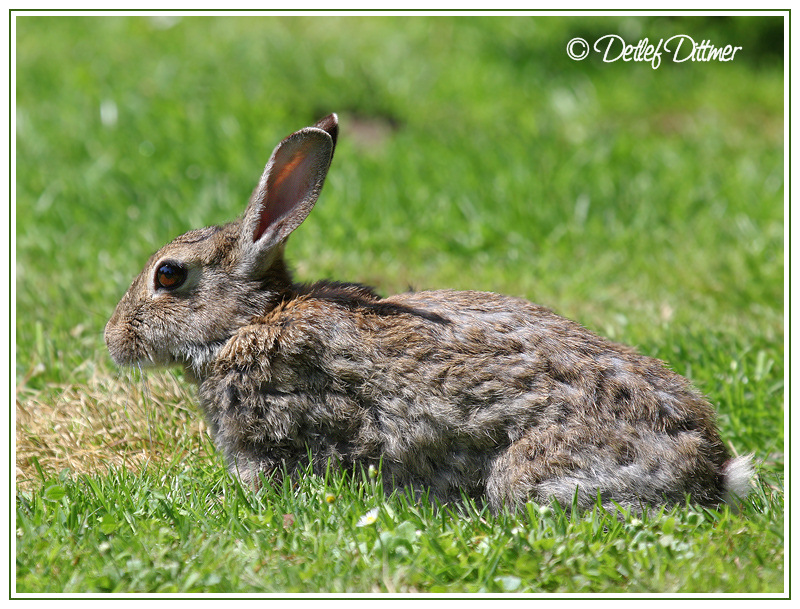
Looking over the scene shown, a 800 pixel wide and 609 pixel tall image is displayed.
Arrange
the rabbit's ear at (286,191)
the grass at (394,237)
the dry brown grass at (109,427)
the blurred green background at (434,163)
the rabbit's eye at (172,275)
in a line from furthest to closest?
the blurred green background at (434,163), the dry brown grass at (109,427), the rabbit's eye at (172,275), the rabbit's ear at (286,191), the grass at (394,237)

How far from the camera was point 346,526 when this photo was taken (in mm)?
3871

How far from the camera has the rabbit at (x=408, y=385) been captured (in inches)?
163

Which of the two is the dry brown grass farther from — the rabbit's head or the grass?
the rabbit's head

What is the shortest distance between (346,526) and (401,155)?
5.69m

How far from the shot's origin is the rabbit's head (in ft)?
14.7

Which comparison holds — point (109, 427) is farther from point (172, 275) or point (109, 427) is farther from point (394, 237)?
point (394, 237)

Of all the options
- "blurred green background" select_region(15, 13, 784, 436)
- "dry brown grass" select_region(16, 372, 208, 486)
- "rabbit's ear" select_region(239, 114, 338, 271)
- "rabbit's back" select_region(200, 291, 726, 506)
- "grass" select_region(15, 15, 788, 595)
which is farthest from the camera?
"blurred green background" select_region(15, 13, 784, 436)

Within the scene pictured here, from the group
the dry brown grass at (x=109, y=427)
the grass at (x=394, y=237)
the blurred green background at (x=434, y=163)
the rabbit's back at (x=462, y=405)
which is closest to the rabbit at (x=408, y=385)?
the rabbit's back at (x=462, y=405)

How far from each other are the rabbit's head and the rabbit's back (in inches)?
6.5

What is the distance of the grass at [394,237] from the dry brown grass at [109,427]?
16 mm

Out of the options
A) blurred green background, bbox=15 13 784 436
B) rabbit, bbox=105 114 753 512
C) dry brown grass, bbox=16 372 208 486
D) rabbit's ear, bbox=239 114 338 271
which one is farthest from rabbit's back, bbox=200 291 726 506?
blurred green background, bbox=15 13 784 436

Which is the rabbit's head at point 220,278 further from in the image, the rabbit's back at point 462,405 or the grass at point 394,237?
the grass at point 394,237

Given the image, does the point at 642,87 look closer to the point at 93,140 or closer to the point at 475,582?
the point at 93,140
